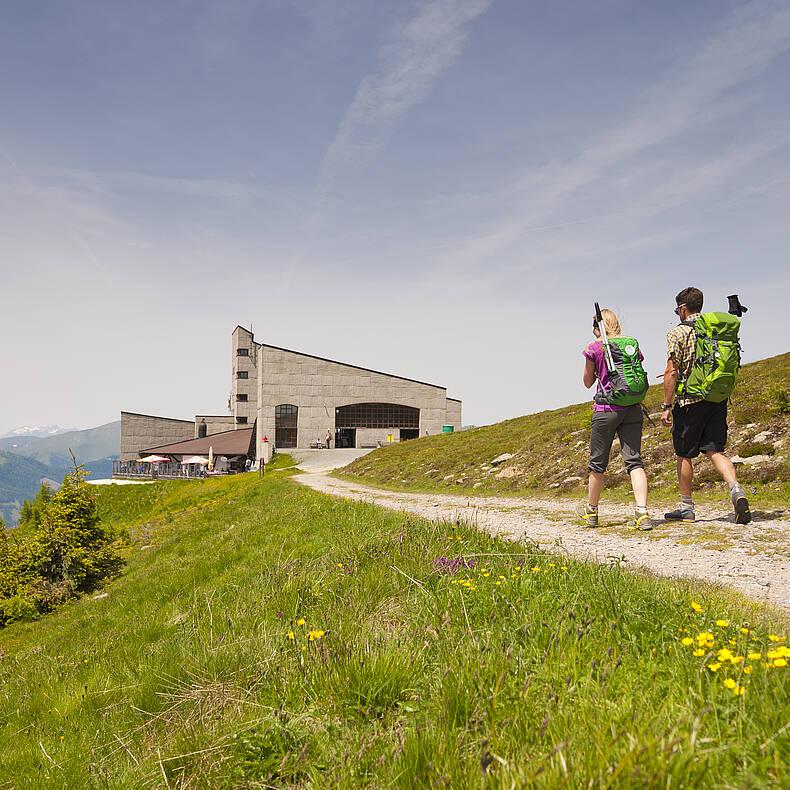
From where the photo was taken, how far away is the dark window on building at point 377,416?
65.6 metres

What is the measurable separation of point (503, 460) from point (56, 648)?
15544 millimetres

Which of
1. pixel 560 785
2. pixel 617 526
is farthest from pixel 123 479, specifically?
pixel 560 785

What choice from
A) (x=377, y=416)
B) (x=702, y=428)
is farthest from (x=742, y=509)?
(x=377, y=416)

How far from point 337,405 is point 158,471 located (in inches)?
961

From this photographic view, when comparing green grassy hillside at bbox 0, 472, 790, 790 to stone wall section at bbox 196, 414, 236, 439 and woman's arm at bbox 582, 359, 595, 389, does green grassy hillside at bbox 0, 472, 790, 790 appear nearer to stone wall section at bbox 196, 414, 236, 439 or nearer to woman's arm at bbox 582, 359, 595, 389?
woman's arm at bbox 582, 359, 595, 389

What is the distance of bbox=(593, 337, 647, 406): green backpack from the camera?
755 centimetres

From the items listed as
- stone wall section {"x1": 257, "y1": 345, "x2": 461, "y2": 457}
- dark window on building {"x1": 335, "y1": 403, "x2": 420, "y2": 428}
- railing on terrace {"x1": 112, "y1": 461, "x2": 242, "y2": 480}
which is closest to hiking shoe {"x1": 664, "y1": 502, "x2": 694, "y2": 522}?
stone wall section {"x1": 257, "y1": 345, "x2": 461, "y2": 457}

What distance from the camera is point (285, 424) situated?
6319 centimetres

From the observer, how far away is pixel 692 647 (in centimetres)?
271

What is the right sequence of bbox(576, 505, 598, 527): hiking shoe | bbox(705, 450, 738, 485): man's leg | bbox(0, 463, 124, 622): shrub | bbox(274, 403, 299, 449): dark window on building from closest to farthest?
bbox(705, 450, 738, 485): man's leg
bbox(576, 505, 598, 527): hiking shoe
bbox(0, 463, 124, 622): shrub
bbox(274, 403, 299, 449): dark window on building

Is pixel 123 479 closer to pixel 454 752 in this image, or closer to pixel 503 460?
pixel 503 460

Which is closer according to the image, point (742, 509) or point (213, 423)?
point (742, 509)

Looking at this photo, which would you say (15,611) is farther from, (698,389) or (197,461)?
(197,461)

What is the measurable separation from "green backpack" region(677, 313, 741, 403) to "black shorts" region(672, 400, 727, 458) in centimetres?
22
